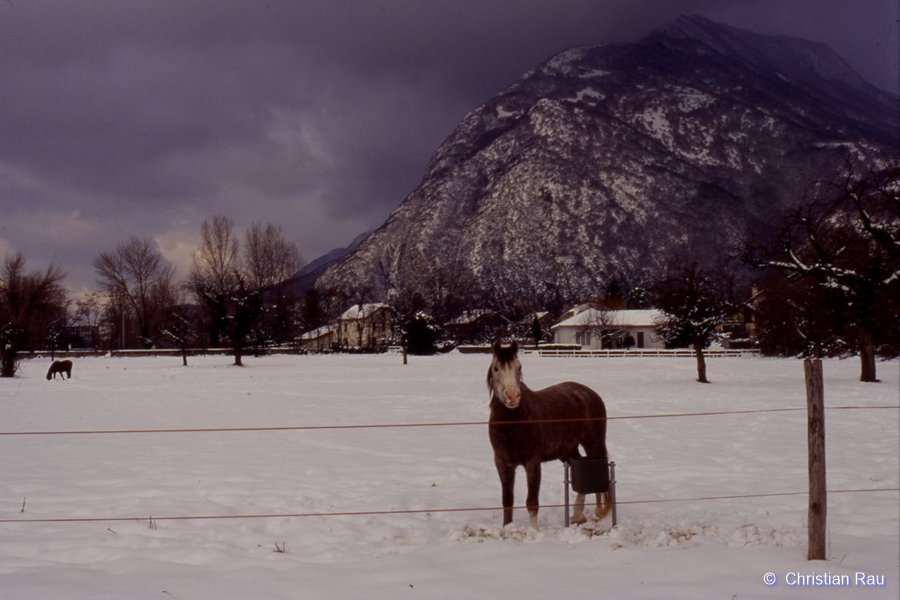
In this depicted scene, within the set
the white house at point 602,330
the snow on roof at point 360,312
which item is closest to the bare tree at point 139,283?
the white house at point 602,330

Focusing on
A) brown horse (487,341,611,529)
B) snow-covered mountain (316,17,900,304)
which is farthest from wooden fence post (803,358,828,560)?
snow-covered mountain (316,17,900,304)

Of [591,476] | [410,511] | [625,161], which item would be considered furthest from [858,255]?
[625,161]

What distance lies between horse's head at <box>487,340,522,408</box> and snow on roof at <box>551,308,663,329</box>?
2080cm

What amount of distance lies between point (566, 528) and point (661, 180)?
129 m

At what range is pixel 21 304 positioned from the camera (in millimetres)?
20594

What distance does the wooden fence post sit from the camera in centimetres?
493

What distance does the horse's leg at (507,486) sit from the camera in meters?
5.73

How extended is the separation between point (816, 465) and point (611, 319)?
25086 mm

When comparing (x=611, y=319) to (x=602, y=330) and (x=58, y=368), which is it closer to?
(x=602, y=330)

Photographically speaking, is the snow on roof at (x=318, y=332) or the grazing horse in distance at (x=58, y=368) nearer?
the grazing horse in distance at (x=58, y=368)

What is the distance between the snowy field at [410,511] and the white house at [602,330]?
33.4 ft

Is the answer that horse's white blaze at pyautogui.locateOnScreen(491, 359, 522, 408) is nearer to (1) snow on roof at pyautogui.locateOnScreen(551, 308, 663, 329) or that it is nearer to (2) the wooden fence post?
(2) the wooden fence post

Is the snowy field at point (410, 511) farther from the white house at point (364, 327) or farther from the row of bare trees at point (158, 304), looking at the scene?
the white house at point (364, 327)

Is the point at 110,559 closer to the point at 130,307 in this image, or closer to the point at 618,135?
the point at 130,307
